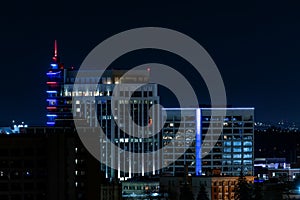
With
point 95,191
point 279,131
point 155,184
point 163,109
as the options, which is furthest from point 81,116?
point 279,131

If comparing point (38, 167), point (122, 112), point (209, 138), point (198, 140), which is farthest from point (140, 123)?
point (38, 167)

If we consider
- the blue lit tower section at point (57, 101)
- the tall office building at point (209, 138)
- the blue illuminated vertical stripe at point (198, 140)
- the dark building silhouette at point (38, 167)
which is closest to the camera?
the dark building silhouette at point (38, 167)

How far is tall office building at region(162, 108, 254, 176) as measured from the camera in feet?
181

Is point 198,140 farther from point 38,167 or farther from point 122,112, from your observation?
point 38,167

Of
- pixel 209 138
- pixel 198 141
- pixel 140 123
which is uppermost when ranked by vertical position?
pixel 140 123

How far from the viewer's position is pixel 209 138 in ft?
182

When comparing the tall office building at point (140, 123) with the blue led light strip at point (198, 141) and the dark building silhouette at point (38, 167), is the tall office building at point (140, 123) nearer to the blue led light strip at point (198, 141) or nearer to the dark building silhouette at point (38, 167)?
the blue led light strip at point (198, 141)

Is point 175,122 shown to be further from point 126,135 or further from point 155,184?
point 155,184

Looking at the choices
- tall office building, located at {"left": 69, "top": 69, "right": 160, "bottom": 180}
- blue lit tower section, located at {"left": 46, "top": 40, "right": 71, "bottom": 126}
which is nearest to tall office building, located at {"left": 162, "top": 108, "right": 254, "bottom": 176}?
tall office building, located at {"left": 69, "top": 69, "right": 160, "bottom": 180}

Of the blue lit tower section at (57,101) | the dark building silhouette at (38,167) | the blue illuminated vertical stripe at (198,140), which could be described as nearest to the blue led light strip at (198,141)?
the blue illuminated vertical stripe at (198,140)

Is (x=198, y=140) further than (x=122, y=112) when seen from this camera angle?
Yes

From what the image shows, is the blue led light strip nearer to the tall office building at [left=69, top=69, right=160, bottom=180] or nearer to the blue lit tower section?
the tall office building at [left=69, top=69, right=160, bottom=180]

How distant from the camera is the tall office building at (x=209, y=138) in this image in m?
55.2

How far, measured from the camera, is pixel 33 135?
23.7m
